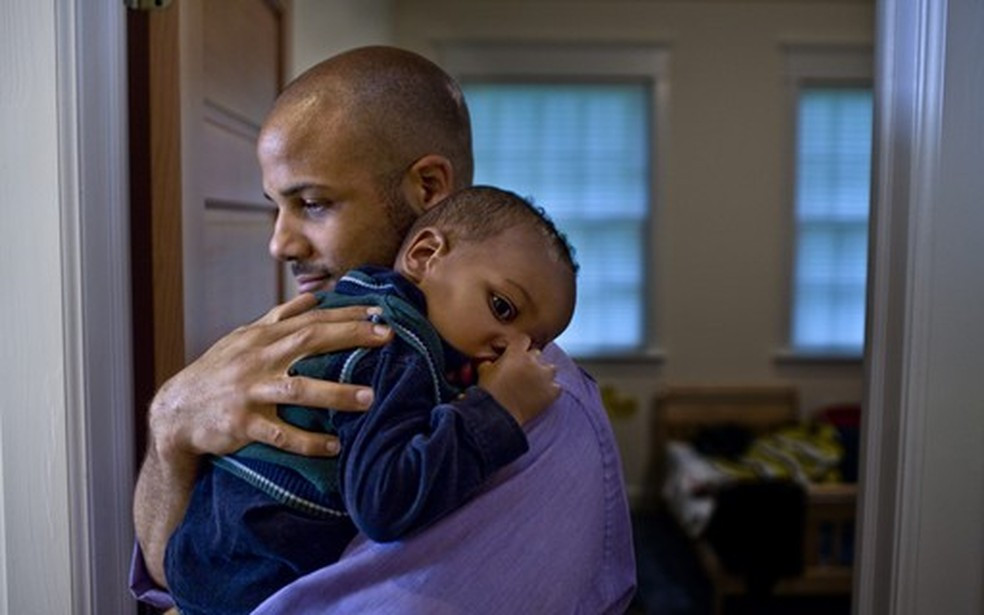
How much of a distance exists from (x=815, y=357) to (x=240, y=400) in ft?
16.4

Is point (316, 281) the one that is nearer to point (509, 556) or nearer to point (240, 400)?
point (240, 400)

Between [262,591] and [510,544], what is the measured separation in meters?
0.26

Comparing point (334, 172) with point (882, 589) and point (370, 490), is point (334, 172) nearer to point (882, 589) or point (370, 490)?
point (370, 490)

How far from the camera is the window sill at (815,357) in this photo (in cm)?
538

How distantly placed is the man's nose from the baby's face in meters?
0.21

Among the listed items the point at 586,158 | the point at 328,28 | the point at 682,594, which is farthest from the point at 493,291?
the point at 586,158

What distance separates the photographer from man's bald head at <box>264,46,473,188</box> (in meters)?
1.09

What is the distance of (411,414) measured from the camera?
0.82m

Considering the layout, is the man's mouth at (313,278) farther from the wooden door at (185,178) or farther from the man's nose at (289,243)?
the wooden door at (185,178)

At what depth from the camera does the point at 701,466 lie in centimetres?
455

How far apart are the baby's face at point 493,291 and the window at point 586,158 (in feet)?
13.8

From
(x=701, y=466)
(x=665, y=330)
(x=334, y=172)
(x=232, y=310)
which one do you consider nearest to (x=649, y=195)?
(x=665, y=330)

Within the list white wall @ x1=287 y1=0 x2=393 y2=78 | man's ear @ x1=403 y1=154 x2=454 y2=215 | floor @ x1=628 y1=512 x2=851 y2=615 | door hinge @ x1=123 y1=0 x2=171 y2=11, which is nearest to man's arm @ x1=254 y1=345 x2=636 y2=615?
man's ear @ x1=403 y1=154 x2=454 y2=215

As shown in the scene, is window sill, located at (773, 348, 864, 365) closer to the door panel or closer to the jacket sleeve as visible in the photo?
the door panel
